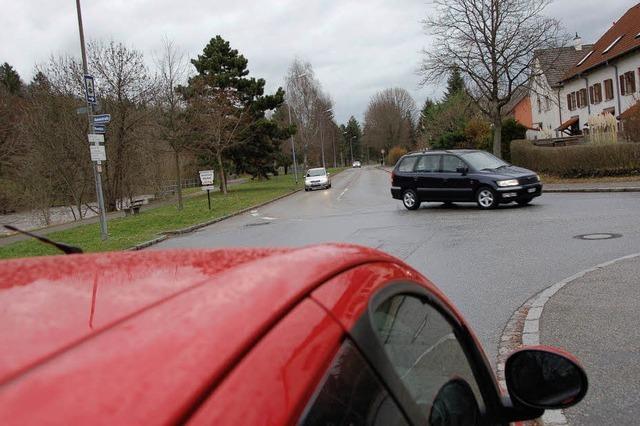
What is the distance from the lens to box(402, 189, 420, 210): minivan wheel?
63.2 ft

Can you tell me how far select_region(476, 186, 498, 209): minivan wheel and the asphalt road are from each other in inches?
11.0

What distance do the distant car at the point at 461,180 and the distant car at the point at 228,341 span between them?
1595 cm

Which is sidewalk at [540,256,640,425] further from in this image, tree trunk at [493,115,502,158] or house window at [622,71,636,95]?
house window at [622,71,636,95]

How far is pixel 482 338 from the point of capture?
5.60 metres

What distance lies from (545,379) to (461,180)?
53.6 ft

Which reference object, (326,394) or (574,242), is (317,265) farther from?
(574,242)

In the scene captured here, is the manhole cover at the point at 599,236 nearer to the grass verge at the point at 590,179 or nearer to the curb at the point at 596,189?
the curb at the point at 596,189

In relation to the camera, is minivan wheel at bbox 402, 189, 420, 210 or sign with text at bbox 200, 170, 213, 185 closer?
minivan wheel at bbox 402, 189, 420, 210

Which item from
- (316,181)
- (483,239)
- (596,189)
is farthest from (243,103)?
(483,239)

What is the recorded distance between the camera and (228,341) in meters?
0.99

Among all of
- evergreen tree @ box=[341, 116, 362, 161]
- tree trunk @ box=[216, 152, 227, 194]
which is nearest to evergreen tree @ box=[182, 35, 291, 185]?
tree trunk @ box=[216, 152, 227, 194]

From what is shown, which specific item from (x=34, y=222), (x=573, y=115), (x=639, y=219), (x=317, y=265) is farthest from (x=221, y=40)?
(x=317, y=265)

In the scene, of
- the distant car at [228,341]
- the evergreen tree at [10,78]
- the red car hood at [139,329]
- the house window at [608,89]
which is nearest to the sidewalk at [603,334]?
the distant car at [228,341]

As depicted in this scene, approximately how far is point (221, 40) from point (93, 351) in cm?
4787
